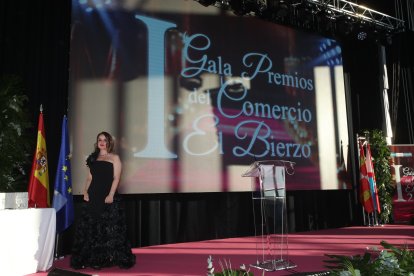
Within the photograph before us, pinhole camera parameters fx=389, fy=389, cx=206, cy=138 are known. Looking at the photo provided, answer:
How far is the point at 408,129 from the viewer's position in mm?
8867

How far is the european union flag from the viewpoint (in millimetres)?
4297

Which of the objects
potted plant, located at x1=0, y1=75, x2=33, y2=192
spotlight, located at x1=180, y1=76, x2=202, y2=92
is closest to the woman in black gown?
potted plant, located at x1=0, y1=75, x2=33, y2=192

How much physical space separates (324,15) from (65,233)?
226 inches

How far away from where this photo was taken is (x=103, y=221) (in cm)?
374

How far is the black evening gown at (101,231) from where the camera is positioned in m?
3.69

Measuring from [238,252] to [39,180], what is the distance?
7.84 ft

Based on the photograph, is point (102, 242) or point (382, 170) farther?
point (382, 170)

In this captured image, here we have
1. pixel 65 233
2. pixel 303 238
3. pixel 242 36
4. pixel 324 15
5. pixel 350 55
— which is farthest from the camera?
pixel 350 55

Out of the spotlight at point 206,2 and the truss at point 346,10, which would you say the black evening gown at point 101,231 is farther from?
the truss at point 346,10

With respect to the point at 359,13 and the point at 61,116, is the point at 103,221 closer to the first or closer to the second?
the point at 61,116

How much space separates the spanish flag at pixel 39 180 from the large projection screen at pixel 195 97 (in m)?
0.48

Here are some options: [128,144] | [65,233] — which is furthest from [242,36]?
[65,233]

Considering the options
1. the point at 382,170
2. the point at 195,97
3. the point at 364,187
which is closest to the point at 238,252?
the point at 195,97

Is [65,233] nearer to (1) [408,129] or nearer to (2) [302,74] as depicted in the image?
(2) [302,74]
